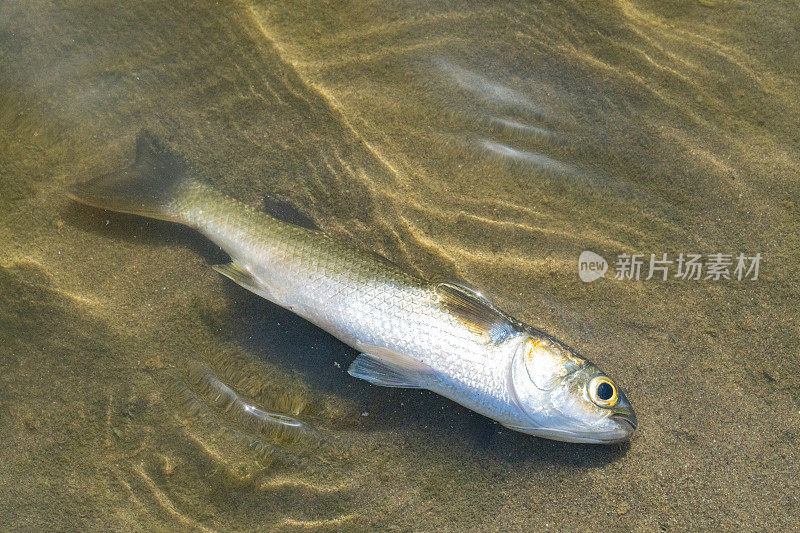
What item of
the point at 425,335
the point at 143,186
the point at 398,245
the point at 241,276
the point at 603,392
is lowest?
the point at 603,392

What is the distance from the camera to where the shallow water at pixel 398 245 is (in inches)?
126

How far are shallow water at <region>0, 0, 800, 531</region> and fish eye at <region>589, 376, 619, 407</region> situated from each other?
1.40 feet

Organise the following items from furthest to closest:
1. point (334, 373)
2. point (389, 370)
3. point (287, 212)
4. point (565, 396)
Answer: point (287, 212) → point (334, 373) → point (389, 370) → point (565, 396)

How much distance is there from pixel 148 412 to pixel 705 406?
12.0ft

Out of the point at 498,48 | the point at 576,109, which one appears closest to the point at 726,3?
the point at 576,109

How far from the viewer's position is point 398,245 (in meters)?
3.55

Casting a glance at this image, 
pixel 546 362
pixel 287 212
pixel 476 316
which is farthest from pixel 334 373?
pixel 546 362

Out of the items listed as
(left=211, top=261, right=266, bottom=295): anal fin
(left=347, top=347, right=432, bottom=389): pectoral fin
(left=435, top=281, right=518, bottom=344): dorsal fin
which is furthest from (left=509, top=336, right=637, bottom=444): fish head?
(left=211, top=261, right=266, bottom=295): anal fin

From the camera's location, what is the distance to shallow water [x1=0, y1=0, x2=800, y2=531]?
3.20 meters

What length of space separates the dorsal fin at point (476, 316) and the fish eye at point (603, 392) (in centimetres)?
55

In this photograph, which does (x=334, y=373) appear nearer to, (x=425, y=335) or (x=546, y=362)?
(x=425, y=335)

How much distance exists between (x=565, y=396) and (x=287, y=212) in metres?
2.15

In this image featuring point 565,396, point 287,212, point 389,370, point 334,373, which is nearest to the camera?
point 565,396

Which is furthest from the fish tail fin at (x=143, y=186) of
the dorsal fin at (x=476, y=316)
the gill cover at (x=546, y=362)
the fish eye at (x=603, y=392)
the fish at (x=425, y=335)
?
the fish eye at (x=603, y=392)
